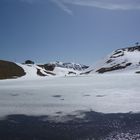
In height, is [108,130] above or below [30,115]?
below

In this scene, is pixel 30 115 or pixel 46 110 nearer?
pixel 30 115

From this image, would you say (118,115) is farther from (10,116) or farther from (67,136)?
(10,116)

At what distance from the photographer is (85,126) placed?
15.5 meters

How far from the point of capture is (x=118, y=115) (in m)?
18.5

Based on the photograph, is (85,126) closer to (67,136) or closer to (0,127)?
(67,136)

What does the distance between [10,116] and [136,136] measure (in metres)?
9.78

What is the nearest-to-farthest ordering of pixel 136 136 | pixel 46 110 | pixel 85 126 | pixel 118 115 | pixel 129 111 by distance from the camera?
pixel 136 136
pixel 85 126
pixel 118 115
pixel 129 111
pixel 46 110

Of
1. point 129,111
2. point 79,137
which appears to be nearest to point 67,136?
point 79,137

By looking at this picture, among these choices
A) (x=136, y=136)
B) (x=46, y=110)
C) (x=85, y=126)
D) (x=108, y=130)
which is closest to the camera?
(x=136, y=136)

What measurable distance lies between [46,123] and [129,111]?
6962 millimetres

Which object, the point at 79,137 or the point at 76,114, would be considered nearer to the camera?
the point at 79,137

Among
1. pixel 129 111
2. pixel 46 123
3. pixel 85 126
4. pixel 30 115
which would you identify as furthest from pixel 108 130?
pixel 30 115

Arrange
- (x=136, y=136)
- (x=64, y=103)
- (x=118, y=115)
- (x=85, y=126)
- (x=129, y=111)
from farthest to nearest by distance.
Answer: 1. (x=64, y=103)
2. (x=129, y=111)
3. (x=118, y=115)
4. (x=85, y=126)
5. (x=136, y=136)

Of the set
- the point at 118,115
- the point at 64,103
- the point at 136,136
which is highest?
the point at 64,103
